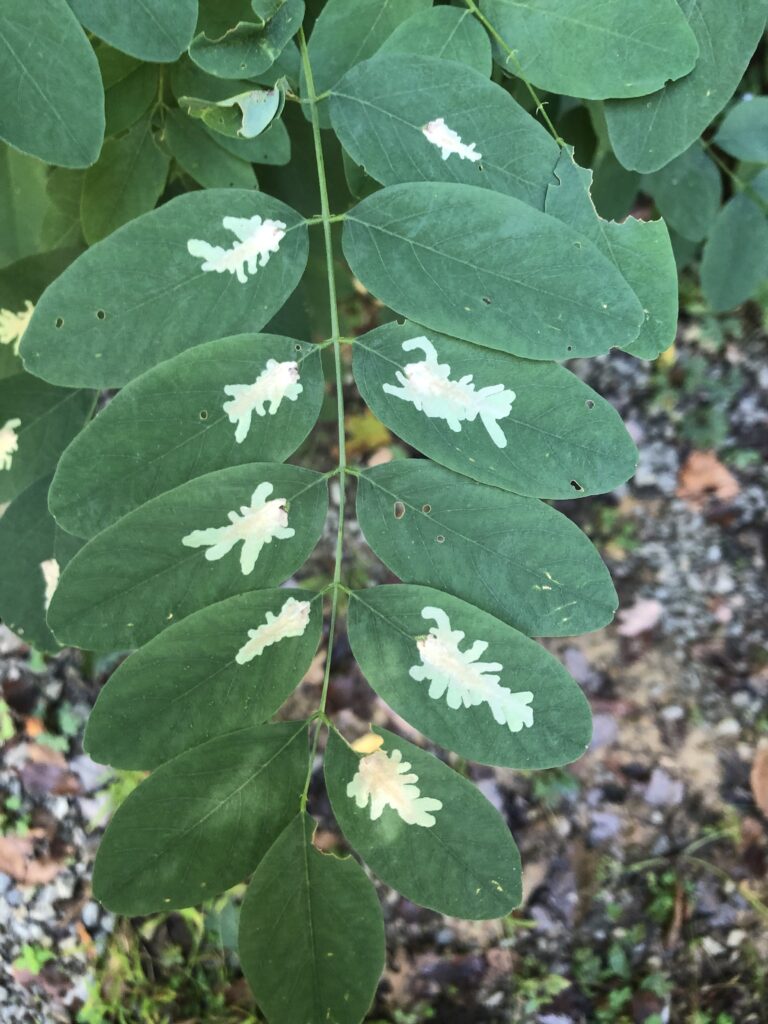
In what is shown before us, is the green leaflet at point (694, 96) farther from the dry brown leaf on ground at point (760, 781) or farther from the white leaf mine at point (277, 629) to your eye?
the dry brown leaf on ground at point (760, 781)

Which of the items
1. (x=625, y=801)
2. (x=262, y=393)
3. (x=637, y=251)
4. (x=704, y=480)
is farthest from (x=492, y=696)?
(x=704, y=480)

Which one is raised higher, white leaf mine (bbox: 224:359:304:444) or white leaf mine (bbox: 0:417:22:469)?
white leaf mine (bbox: 224:359:304:444)

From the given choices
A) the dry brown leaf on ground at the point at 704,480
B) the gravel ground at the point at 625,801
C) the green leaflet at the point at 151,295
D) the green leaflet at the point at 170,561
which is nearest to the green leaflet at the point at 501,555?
the green leaflet at the point at 170,561

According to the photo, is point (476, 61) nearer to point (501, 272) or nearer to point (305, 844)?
point (501, 272)

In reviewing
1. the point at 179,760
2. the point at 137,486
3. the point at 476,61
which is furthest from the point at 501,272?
the point at 179,760

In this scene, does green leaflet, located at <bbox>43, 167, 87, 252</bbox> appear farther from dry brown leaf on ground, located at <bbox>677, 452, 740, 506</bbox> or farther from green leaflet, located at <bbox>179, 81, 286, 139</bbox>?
dry brown leaf on ground, located at <bbox>677, 452, 740, 506</bbox>

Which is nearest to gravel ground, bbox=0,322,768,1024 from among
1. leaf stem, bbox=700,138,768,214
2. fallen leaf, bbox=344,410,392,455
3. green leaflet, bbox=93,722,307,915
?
fallen leaf, bbox=344,410,392,455

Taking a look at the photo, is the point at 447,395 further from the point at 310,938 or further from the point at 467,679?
the point at 310,938
